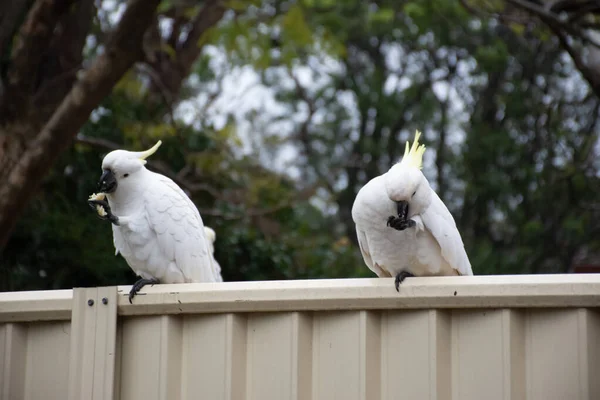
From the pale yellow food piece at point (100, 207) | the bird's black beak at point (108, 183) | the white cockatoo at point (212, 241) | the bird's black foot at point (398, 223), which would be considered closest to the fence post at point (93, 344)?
the pale yellow food piece at point (100, 207)

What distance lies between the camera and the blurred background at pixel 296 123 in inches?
211

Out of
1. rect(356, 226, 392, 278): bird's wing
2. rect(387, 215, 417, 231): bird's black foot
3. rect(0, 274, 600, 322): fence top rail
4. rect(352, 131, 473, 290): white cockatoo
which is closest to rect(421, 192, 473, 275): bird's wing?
rect(352, 131, 473, 290): white cockatoo

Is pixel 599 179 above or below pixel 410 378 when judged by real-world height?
above

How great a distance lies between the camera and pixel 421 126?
13.9 m

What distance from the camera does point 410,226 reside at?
3.15 meters

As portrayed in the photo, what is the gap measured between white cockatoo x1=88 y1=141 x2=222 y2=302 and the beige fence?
0.69 metres

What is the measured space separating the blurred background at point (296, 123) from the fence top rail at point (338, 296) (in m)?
1.37

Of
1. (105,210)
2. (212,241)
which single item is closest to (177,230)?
(105,210)

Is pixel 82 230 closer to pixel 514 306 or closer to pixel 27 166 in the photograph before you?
pixel 27 166

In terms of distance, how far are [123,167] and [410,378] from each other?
5.42 ft

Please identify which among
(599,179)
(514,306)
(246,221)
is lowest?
(514,306)

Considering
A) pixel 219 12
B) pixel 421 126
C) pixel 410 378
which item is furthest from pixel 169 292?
pixel 421 126

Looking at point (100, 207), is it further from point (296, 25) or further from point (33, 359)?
point (296, 25)

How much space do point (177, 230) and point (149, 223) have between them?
12 centimetres
